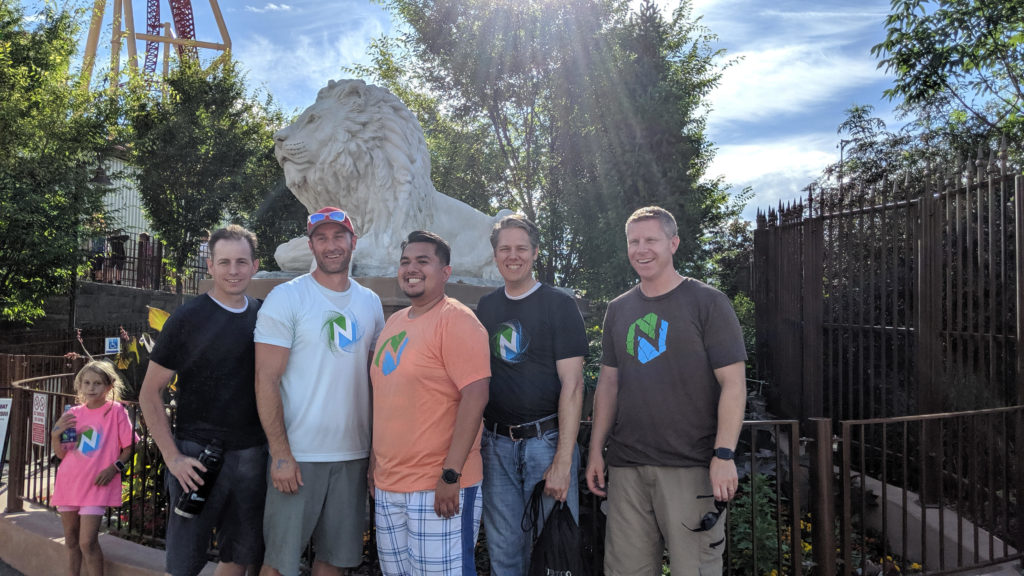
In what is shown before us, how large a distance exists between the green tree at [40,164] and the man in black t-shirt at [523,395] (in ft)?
40.4

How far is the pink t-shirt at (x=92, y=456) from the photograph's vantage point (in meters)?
3.48

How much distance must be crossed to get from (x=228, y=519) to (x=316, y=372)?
29.0 inches

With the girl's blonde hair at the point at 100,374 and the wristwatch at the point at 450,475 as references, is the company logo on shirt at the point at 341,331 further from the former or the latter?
the girl's blonde hair at the point at 100,374

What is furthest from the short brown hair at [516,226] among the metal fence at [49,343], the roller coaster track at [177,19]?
the roller coaster track at [177,19]

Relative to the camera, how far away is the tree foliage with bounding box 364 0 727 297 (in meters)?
12.1

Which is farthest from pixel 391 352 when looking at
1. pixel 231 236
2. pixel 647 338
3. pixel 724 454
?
pixel 724 454

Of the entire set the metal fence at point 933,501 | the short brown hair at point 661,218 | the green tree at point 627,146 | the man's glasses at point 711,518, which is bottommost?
the metal fence at point 933,501

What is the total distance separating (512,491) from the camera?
2637mm

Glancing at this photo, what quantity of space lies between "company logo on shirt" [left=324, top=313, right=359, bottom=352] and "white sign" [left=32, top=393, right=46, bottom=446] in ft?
10.5

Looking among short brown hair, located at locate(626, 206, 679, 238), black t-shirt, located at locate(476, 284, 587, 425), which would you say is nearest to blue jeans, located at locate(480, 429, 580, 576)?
black t-shirt, located at locate(476, 284, 587, 425)

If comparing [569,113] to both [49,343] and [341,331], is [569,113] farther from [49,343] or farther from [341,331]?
[341,331]

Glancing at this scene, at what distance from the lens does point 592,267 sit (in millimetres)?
13961

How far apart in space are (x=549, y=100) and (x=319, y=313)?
13.6m

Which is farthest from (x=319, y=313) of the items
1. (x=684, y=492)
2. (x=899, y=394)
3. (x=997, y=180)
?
(x=899, y=394)
